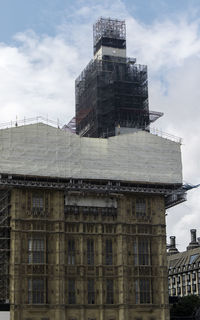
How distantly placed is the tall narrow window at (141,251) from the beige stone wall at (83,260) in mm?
448

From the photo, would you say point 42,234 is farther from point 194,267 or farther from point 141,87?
point 194,267

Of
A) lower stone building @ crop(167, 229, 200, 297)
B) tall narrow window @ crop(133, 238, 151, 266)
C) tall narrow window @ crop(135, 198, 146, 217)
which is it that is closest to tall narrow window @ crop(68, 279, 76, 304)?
tall narrow window @ crop(133, 238, 151, 266)

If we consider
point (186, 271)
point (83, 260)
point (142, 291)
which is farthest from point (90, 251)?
point (186, 271)

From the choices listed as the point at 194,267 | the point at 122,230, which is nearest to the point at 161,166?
the point at 122,230

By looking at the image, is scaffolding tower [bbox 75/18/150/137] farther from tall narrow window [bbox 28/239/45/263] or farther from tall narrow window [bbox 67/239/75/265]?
tall narrow window [bbox 28/239/45/263]

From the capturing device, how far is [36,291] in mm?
93312

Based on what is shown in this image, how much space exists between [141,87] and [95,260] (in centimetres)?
3660

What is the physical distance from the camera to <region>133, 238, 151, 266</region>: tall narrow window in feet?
325

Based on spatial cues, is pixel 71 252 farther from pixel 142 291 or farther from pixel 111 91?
pixel 111 91

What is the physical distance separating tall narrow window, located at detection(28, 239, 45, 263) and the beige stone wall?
2.08 feet

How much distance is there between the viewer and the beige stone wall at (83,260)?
93250 mm

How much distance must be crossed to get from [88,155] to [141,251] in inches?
702

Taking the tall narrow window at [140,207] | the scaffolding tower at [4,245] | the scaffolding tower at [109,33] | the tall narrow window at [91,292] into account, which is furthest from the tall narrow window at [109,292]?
the scaffolding tower at [109,33]

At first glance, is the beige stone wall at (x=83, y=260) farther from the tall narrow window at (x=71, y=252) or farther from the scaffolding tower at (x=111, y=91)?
the scaffolding tower at (x=111, y=91)
